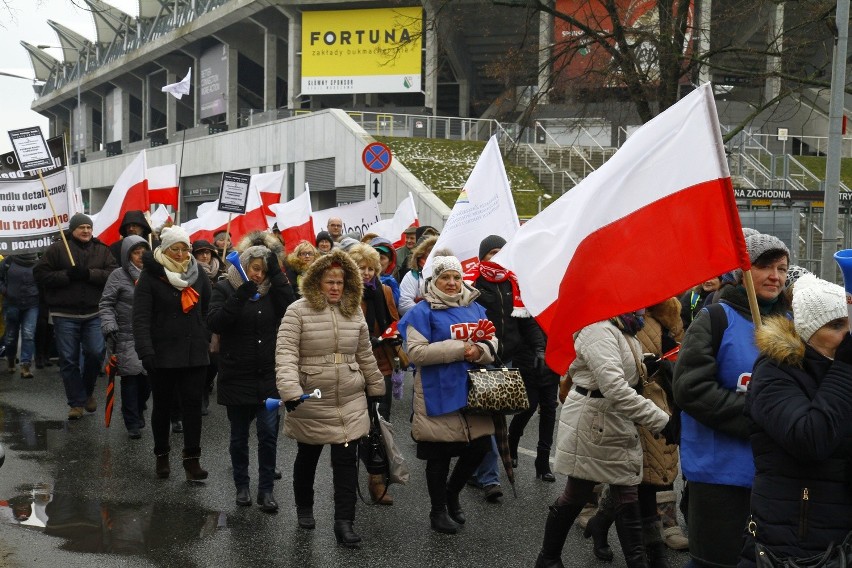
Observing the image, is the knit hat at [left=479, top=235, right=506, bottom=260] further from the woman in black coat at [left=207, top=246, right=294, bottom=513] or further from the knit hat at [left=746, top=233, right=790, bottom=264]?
the knit hat at [left=746, top=233, right=790, bottom=264]

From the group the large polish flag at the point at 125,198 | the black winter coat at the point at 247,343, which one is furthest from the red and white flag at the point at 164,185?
the black winter coat at the point at 247,343

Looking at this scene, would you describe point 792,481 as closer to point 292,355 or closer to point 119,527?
point 292,355

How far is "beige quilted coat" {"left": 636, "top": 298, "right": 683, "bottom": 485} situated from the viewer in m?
6.08

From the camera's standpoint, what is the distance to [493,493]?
7645 millimetres

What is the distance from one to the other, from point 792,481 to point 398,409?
317 inches

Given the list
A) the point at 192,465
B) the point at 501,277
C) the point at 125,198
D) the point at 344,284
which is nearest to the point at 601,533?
the point at 344,284

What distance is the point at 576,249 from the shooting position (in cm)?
495

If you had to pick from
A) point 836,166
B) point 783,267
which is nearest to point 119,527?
point 783,267

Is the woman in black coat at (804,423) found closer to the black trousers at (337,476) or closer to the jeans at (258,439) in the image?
the black trousers at (337,476)

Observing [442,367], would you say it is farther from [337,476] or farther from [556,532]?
[556,532]

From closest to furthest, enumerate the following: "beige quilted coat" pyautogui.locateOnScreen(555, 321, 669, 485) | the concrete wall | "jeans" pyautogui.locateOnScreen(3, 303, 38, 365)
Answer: "beige quilted coat" pyautogui.locateOnScreen(555, 321, 669, 485)
"jeans" pyautogui.locateOnScreen(3, 303, 38, 365)
the concrete wall

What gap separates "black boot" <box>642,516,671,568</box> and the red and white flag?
1082 cm

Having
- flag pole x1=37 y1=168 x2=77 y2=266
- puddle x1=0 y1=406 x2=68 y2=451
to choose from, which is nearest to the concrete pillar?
flag pole x1=37 y1=168 x2=77 y2=266

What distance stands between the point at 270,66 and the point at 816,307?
4878 cm
